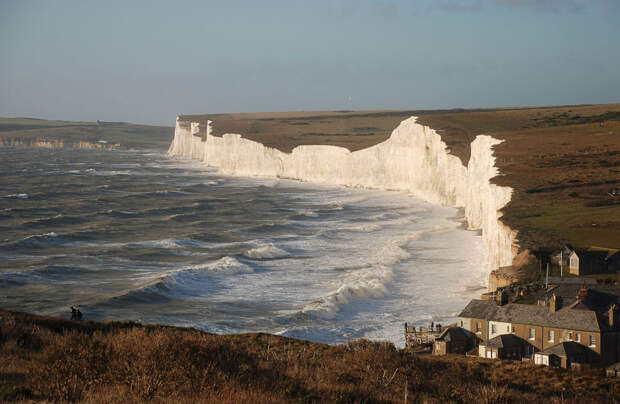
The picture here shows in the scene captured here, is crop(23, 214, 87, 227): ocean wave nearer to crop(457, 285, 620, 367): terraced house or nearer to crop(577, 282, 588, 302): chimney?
crop(457, 285, 620, 367): terraced house

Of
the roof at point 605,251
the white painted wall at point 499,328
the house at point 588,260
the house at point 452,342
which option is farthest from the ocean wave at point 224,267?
the white painted wall at point 499,328

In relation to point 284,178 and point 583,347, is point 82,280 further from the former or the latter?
point 284,178

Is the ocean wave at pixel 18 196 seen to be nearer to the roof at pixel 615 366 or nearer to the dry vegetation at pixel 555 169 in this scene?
the dry vegetation at pixel 555 169

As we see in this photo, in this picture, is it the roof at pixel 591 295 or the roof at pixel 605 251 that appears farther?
the roof at pixel 605 251

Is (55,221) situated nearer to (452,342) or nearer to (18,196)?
(18,196)

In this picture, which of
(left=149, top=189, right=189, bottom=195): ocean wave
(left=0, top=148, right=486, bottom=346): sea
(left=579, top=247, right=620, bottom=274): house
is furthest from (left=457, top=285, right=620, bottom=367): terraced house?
(left=149, top=189, right=189, bottom=195): ocean wave

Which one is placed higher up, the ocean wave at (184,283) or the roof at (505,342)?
the roof at (505,342)

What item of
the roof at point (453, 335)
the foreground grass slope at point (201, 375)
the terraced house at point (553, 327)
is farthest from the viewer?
the roof at point (453, 335)
